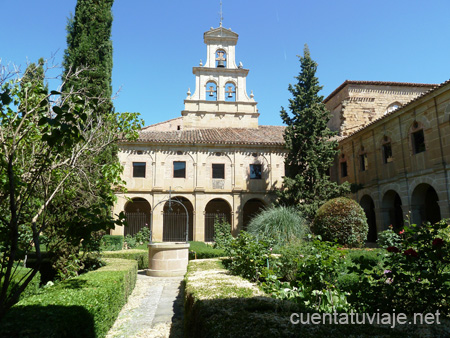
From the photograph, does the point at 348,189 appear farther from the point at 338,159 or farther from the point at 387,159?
the point at 338,159

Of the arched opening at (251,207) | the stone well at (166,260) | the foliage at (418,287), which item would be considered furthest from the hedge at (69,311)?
the arched opening at (251,207)

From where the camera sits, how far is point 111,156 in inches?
704

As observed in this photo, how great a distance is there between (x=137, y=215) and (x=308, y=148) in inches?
519

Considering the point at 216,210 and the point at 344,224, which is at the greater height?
the point at 216,210

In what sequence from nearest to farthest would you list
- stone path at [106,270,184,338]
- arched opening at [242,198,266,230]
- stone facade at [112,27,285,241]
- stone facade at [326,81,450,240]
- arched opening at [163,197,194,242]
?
stone path at [106,270,184,338], stone facade at [326,81,450,240], stone facade at [112,27,285,241], arched opening at [163,197,194,242], arched opening at [242,198,266,230]

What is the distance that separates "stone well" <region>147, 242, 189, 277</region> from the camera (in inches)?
469

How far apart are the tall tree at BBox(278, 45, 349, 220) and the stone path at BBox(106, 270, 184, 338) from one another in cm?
1066

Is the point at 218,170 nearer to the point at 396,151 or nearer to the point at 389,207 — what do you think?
the point at 389,207

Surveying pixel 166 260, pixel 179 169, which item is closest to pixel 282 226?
pixel 166 260

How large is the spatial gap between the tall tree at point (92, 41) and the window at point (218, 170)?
8.20 metres

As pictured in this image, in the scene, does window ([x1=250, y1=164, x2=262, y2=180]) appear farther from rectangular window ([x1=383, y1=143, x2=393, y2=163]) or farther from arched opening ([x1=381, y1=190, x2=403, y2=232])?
arched opening ([x1=381, y1=190, x2=403, y2=232])

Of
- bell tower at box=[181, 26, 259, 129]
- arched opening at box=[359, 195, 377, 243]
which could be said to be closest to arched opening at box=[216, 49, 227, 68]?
bell tower at box=[181, 26, 259, 129]

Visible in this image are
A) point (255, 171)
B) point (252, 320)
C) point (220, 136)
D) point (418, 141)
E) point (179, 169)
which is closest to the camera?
point (252, 320)

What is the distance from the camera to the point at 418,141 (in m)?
15.7
